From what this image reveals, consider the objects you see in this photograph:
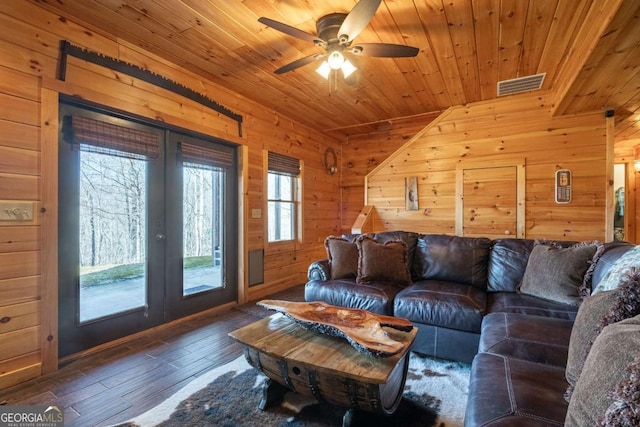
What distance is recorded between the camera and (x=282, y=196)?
15.1ft

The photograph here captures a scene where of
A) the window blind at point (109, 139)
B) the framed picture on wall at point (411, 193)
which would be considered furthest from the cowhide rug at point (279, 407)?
the framed picture on wall at point (411, 193)

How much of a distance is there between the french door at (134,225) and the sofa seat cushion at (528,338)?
283 cm

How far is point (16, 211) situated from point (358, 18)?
2615 millimetres

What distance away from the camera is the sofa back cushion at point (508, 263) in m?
2.52

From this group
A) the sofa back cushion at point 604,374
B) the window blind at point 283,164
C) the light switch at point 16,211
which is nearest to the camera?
the sofa back cushion at point 604,374

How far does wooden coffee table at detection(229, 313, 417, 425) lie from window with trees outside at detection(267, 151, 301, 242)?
105 inches

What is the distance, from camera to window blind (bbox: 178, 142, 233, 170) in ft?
10.2

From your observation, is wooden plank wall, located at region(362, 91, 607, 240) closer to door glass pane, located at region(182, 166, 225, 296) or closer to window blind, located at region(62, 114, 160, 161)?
door glass pane, located at region(182, 166, 225, 296)

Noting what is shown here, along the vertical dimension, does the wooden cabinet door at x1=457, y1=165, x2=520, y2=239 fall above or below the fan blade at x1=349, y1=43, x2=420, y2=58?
below

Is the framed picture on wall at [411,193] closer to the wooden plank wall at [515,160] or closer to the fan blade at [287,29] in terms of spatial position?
the wooden plank wall at [515,160]

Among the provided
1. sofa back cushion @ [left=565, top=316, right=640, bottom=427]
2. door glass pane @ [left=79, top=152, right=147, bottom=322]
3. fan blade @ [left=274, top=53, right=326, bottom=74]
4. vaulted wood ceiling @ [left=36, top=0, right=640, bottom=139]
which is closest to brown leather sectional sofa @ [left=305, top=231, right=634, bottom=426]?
sofa back cushion @ [left=565, top=316, right=640, bottom=427]

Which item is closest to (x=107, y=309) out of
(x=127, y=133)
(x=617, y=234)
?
(x=127, y=133)

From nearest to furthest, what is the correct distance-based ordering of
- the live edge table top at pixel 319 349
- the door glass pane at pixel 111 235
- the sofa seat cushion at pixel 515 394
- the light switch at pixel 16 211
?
the sofa seat cushion at pixel 515 394 → the live edge table top at pixel 319 349 → the light switch at pixel 16 211 → the door glass pane at pixel 111 235

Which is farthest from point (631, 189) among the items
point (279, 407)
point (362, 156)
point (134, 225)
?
point (134, 225)
